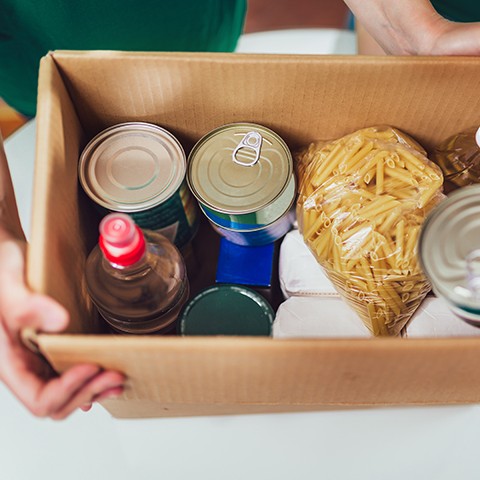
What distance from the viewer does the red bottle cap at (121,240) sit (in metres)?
0.59

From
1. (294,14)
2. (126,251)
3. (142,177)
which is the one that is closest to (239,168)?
(142,177)

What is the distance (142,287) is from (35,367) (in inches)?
6.9

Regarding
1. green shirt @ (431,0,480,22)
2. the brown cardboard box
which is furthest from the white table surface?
green shirt @ (431,0,480,22)

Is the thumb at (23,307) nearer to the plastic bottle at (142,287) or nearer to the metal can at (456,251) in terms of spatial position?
the plastic bottle at (142,287)

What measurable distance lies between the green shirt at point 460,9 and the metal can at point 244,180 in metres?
0.44

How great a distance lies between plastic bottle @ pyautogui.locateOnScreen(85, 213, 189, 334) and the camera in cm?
73

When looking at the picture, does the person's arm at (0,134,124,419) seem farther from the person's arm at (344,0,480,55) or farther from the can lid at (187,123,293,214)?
the person's arm at (344,0,480,55)

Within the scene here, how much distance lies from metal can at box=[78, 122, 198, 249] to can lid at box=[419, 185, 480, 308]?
333 mm

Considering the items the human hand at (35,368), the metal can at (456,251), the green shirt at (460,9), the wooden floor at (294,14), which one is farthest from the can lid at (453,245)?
the wooden floor at (294,14)

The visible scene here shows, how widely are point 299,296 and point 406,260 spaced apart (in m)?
0.17

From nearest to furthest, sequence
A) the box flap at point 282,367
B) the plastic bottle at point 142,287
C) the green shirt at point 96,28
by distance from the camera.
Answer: the box flap at point 282,367, the plastic bottle at point 142,287, the green shirt at point 96,28

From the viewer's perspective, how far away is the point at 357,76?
78 cm

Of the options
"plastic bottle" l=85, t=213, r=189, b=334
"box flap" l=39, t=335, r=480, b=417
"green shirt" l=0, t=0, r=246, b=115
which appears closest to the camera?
"box flap" l=39, t=335, r=480, b=417

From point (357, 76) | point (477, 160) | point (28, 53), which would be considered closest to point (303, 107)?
point (357, 76)
